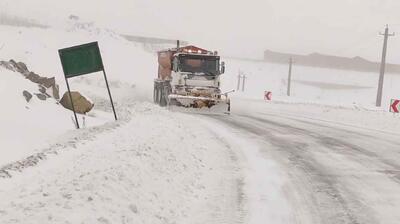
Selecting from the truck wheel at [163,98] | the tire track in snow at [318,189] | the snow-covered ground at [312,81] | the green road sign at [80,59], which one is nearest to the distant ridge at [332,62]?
the snow-covered ground at [312,81]

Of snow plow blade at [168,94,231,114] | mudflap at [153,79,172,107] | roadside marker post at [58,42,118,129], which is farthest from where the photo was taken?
mudflap at [153,79,172,107]

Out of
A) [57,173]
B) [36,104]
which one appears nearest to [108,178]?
[57,173]

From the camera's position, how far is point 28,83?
16.6 metres

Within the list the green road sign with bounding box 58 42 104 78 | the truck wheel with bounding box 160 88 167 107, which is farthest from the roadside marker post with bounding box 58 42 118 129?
the truck wheel with bounding box 160 88 167 107

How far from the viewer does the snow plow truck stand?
19.7m

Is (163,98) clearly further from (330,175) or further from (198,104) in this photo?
(330,175)

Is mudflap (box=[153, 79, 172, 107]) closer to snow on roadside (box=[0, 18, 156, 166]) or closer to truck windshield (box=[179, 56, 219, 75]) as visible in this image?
truck windshield (box=[179, 56, 219, 75])

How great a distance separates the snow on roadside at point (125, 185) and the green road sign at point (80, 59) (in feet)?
12.6

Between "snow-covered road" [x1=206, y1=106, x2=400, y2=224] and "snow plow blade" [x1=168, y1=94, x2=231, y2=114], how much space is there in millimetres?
5070

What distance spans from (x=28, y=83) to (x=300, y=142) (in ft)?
33.9

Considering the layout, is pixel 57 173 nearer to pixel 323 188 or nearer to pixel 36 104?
pixel 323 188

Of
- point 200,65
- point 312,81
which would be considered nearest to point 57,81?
point 200,65

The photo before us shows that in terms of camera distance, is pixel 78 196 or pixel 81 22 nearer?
pixel 78 196

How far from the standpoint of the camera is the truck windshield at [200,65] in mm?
20922
